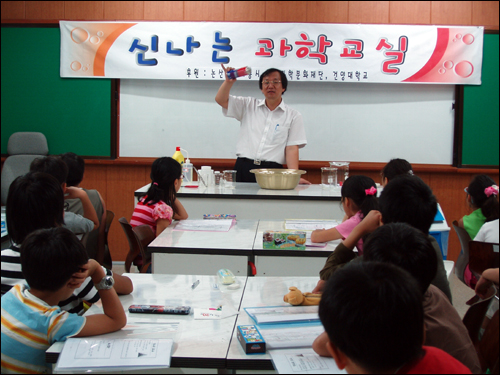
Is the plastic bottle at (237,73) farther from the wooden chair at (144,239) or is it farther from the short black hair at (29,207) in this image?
the short black hair at (29,207)

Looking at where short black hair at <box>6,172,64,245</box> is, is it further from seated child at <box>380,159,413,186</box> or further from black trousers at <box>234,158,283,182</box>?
black trousers at <box>234,158,283,182</box>

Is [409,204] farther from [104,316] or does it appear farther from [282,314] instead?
[104,316]

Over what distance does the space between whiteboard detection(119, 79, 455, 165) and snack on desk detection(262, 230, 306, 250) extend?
7.96 feet

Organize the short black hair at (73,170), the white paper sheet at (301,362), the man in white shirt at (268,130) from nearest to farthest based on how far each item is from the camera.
Answer: the white paper sheet at (301,362) < the short black hair at (73,170) < the man in white shirt at (268,130)

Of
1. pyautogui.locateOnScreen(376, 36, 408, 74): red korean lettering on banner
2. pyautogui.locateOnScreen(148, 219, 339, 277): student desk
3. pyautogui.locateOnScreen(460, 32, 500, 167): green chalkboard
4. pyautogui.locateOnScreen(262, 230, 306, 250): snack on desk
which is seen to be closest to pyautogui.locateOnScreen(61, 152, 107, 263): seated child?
pyautogui.locateOnScreen(148, 219, 339, 277): student desk

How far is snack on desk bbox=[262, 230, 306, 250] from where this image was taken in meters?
2.13

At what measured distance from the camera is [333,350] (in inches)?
32.5

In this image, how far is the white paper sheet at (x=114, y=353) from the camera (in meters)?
1.12

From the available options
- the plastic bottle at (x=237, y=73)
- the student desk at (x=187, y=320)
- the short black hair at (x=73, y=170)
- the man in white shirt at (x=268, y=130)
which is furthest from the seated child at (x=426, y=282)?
the man in white shirt at (x=268, y=130)

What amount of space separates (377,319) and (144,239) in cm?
185

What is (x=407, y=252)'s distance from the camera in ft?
3.76

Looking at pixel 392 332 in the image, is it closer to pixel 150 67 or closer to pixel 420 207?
pixel 420 207

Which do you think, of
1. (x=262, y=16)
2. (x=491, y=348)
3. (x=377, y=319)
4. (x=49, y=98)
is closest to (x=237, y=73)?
(x=262, y=16)

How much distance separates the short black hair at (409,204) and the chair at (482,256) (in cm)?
65
